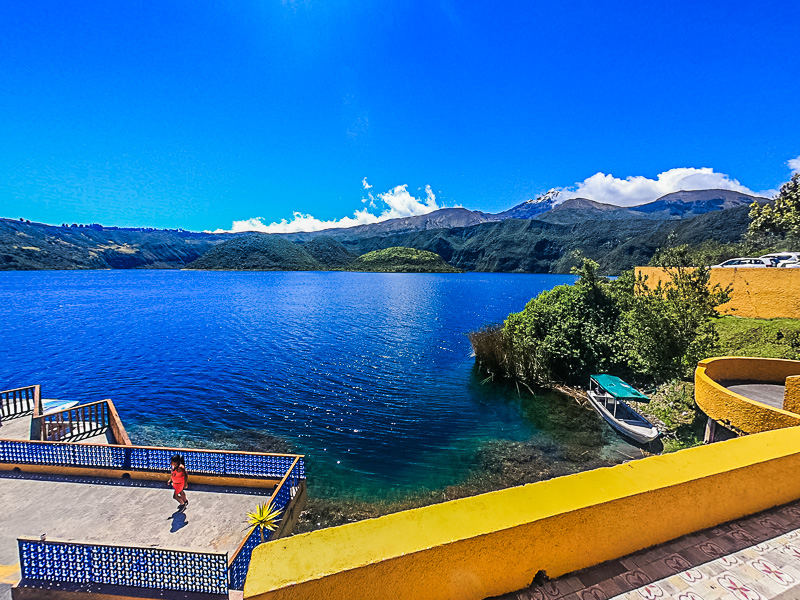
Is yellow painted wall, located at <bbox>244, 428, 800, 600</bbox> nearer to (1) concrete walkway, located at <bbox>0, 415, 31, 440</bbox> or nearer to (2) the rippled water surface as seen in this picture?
(2) the rippled water surface

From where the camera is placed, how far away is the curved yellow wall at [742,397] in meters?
8.73

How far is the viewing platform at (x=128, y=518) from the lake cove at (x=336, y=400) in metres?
4.83

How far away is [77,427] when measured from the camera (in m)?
13.8

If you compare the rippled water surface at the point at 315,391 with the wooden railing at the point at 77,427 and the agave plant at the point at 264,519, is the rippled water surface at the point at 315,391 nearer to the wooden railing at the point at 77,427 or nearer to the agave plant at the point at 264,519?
the wooden railing at the point at 77,427

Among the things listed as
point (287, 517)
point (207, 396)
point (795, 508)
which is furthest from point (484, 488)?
point (207, 396)

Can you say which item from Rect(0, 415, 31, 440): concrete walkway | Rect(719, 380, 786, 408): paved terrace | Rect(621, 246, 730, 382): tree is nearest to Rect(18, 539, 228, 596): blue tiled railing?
Rect(0, 415, 31, 440): concrete walkway

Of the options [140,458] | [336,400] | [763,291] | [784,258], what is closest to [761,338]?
[763,291]

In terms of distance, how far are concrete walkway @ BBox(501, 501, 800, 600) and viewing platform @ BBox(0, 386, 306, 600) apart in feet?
19.9

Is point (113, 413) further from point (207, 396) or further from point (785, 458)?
point (785, 458)

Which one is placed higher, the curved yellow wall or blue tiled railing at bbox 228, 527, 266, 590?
the curved yellow wall

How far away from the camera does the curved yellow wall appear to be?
8.73m

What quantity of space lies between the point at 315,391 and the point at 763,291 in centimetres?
3008

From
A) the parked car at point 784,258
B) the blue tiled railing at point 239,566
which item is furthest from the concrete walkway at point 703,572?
the parked car at point 784,258

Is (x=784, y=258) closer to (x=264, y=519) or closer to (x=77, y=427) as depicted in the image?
(x=264, y=519)
